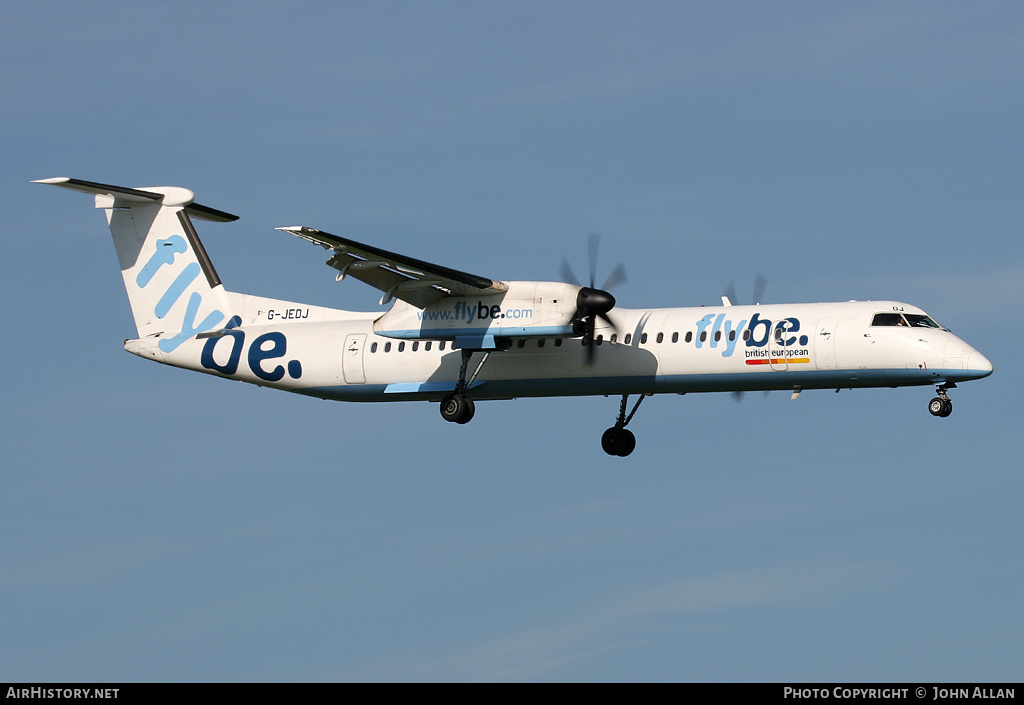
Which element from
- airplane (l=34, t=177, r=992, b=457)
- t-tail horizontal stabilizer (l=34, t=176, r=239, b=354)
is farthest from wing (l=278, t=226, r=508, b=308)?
t-tail horizontal stabilizer (l=34, t=176, r=239, b=354)

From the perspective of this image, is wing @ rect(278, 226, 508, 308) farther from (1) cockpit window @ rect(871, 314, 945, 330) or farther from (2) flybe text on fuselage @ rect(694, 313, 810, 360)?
(1) cockpit window @ rect(871, 314, 945, 330)

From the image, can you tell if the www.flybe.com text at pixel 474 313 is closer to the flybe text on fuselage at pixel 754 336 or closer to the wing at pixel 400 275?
the wing at pixel 400 275

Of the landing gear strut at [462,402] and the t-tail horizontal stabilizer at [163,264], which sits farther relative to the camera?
the t-tail horizontal stabilizer at [163,264]

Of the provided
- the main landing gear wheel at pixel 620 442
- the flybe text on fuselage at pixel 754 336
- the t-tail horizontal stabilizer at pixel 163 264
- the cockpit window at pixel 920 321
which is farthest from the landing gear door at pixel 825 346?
the t-tail horizontal stabilizer at pixel 163 264

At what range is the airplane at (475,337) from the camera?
23609 millimetres

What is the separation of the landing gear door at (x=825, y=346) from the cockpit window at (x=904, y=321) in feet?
2.27

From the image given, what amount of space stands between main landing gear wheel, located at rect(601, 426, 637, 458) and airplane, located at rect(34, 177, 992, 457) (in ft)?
0.09

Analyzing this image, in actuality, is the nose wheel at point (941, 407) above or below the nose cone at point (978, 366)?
below

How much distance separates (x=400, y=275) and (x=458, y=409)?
8.80 ft

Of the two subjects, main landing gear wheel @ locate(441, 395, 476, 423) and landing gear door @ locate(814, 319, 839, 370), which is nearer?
landing gear door @ locate(814, 319, 839, 370)

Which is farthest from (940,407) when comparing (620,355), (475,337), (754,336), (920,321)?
(475,337)

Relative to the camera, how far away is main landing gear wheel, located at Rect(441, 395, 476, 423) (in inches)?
1005

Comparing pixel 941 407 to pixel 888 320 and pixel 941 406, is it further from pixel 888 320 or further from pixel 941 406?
pixel 888 320
